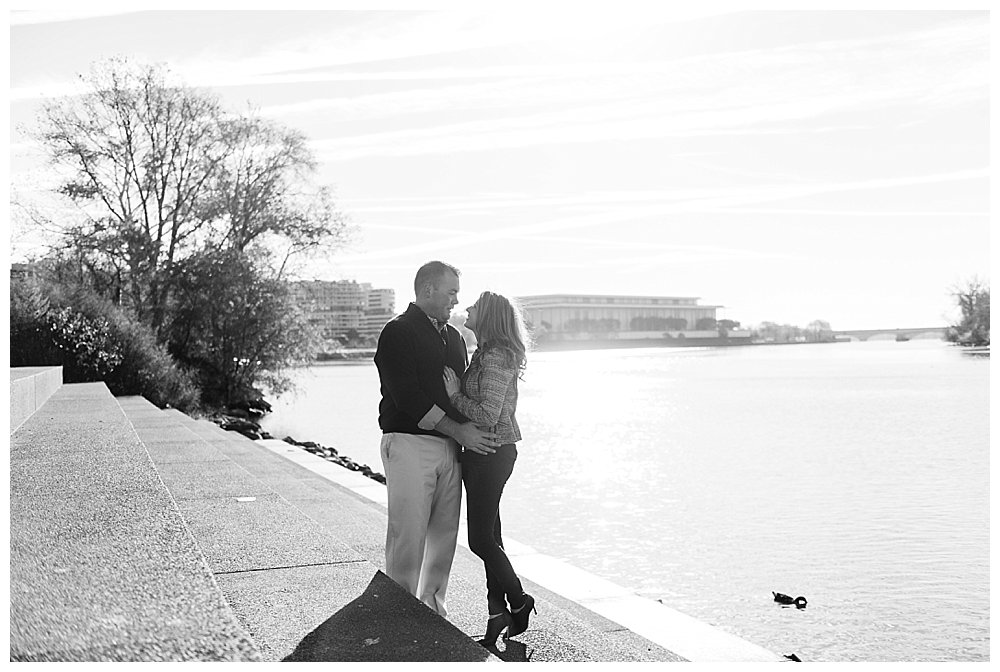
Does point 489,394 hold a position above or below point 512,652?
above

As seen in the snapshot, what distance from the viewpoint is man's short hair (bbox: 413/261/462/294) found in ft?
16.0

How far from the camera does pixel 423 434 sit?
4.86 metres

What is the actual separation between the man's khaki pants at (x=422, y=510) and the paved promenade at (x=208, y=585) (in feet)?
0.62

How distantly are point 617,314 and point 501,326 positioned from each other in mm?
143417

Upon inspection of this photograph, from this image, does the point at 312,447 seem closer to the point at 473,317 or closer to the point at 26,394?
the point at 26,394

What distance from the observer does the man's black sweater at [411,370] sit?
15.6 feet

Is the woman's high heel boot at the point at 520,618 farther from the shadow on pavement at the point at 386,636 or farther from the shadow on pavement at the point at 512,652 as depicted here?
the shadow on pavement at the point at 386,636

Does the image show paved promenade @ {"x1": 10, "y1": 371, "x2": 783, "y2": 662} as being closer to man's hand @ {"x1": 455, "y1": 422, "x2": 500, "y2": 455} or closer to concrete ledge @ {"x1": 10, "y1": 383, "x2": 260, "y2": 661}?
concrete ledge @ {"x1": 10, "y1": 383, "x2": 260, "y2": 661}

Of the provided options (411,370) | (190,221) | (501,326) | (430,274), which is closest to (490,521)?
(411,370)

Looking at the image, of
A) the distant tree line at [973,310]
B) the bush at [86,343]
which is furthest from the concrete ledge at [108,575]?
the distant tree line at [973,310]

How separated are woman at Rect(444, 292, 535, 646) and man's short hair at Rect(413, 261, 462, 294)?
23 cm

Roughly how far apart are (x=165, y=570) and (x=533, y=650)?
1855 millimetres

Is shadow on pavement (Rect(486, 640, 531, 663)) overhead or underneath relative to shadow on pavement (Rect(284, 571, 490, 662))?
underneath

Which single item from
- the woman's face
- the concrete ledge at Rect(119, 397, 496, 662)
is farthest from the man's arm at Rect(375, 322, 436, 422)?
the concrete ledge at Rect(119, 397, 496, 662)
